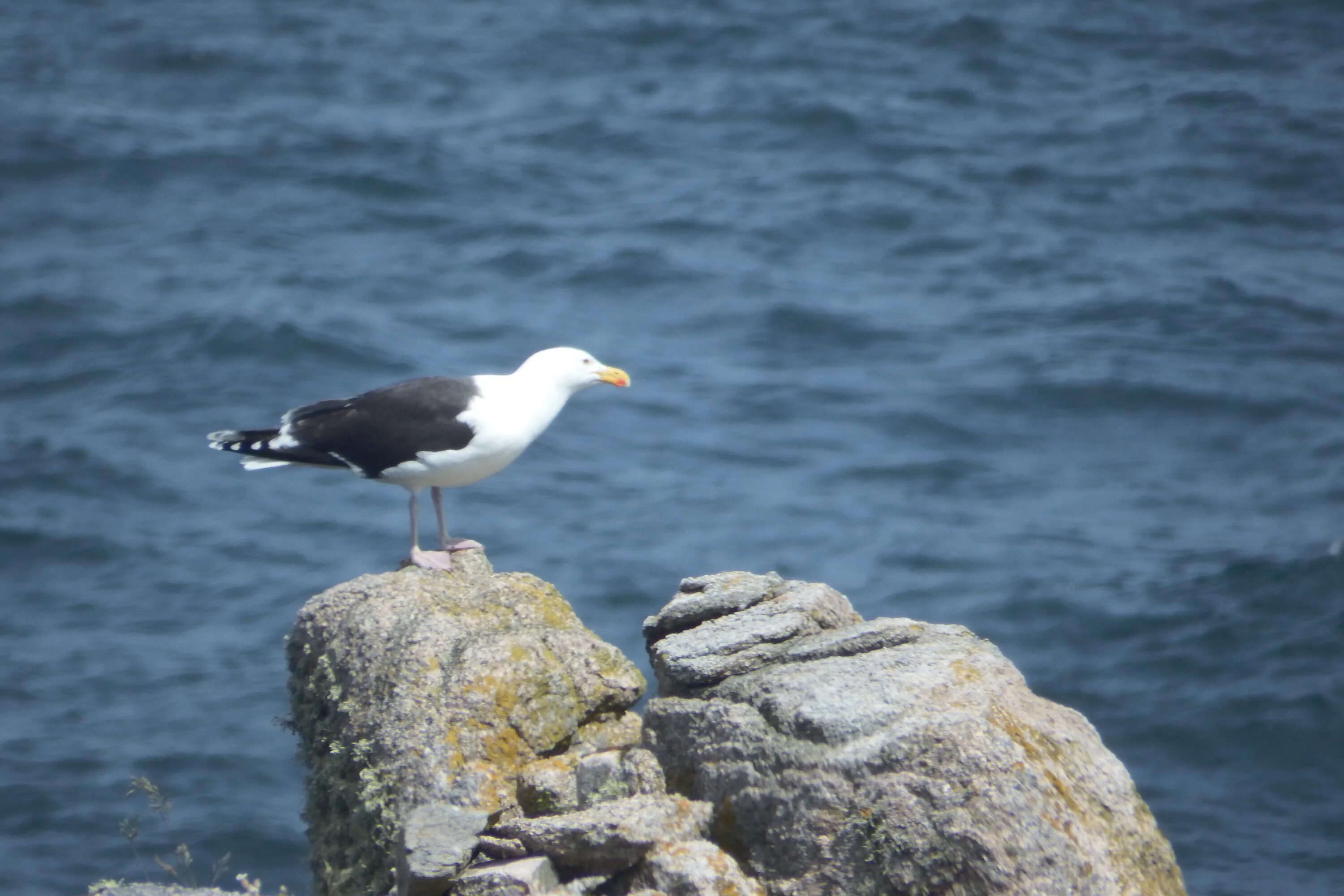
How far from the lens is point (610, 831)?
175 inches

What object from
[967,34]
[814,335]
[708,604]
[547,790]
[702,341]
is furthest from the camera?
[967,34]

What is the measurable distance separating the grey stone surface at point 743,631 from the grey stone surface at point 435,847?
2.87 feet

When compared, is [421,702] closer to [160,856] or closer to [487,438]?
[487,438]

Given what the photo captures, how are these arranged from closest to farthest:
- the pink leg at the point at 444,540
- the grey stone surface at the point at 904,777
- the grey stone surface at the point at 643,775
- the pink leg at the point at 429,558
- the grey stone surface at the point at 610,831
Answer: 1. the grey stone surface at the point at 904,777
2. the grey stone surface at the point at 610,831
3. the grey stone surface at the point at 643,775
4. the pink leg at the point at 429,558
5. the pink leg at the point at 444,540

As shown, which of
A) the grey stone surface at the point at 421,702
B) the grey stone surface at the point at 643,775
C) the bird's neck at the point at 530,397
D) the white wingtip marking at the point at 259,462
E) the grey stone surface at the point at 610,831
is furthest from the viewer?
the white wingtip marking at the point at 259,462

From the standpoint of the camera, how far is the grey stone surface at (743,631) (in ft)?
16.9

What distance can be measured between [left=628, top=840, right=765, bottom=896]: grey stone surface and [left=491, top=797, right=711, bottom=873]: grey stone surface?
5 centimetres

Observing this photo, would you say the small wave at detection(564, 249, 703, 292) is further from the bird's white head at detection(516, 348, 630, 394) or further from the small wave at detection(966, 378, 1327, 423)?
the bird's white head at detection(516, 348, 630, 394)

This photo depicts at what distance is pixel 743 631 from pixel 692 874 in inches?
44.2

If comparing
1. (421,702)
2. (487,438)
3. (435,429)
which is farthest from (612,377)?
(421,702)

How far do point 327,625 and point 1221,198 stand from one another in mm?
20288

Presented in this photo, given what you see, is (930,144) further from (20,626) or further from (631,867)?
(631,867)

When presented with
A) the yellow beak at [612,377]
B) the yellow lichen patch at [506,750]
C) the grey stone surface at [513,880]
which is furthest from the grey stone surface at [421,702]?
the yellow beak at [612,377]

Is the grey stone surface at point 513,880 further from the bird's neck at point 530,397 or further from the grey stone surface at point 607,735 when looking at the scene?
the bird's neck at point 530,397
